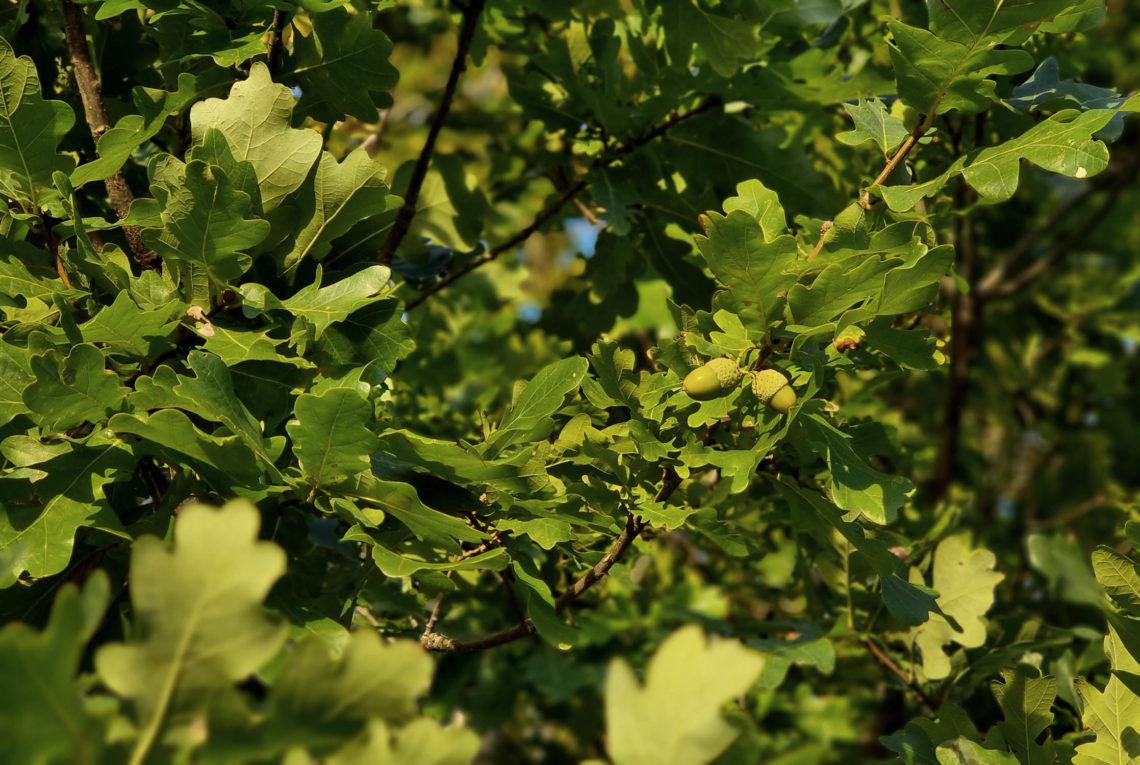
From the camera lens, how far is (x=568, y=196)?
2143 millimetres

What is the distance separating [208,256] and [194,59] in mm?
418

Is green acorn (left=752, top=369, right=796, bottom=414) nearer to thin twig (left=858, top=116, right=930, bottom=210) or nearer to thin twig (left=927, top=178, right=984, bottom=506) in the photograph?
thin twig (left=858, top=116, right=930, bottom=210)

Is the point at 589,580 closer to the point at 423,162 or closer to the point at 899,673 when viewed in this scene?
the point at 899,673

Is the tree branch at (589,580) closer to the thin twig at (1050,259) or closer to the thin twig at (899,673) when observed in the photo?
the thin twig at (899,673)

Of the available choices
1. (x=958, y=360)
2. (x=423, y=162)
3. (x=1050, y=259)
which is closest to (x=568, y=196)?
(x=423, y=162)

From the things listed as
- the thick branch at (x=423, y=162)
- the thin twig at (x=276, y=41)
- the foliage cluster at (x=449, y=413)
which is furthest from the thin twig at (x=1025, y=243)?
the thin twig at (x=276, y=41)

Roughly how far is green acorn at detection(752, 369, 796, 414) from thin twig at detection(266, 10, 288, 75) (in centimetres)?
92

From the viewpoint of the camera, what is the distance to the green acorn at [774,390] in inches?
51.2

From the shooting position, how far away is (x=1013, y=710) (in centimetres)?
143

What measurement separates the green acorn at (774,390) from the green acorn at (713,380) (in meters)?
0.03

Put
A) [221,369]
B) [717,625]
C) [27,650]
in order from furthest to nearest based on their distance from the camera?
[717,625], [221,369], [27,650]

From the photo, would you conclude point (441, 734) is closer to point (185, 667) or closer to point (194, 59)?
point (185, 667)

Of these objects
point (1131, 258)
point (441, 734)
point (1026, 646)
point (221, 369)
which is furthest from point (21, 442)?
point (1131, 258)

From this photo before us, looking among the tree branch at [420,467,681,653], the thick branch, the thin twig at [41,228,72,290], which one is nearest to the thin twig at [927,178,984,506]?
the thick branch
